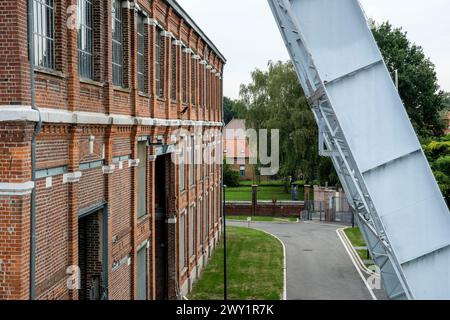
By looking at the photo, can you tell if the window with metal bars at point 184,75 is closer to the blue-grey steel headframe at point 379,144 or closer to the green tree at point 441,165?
the green tree at point 441,165

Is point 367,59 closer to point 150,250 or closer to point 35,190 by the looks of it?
point 35,190

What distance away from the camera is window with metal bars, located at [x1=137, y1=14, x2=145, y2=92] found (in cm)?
1521

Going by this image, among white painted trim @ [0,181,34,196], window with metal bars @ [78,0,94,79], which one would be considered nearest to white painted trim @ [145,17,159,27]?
window with metal bars @ [78,0,94,79]

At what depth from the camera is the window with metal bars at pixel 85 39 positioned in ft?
34.8

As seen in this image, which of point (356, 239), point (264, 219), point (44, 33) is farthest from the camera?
point (264, 219)

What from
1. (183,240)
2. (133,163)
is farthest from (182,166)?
(133,163)

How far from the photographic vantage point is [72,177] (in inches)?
376

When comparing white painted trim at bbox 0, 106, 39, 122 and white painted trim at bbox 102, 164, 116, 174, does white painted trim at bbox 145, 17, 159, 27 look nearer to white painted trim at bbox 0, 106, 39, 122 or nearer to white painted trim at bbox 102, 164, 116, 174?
white painted trim at bbox 102, 164, 116, 174

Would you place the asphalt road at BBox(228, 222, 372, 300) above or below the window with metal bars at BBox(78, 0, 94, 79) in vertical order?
below

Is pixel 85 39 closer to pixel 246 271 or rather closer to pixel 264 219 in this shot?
pixel 246 271

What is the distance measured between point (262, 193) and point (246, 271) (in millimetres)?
35293

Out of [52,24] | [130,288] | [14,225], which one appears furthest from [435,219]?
[130,288]

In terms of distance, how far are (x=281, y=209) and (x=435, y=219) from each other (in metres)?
40.6

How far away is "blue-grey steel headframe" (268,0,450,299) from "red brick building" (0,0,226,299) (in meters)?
4.10
